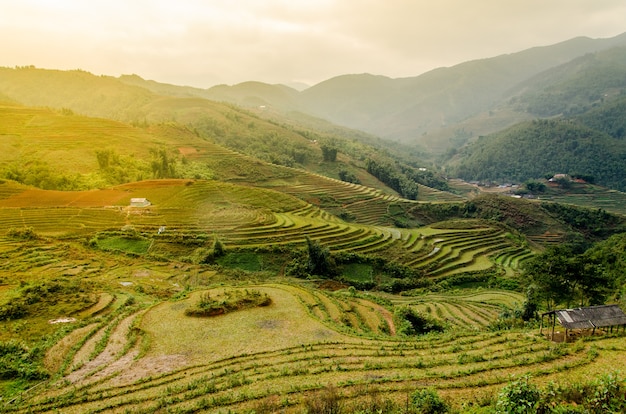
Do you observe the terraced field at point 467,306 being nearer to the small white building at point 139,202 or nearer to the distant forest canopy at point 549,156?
the small white building at point 139,202

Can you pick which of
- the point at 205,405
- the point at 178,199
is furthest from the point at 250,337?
the point at 178,199

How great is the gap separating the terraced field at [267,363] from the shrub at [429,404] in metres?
0.98

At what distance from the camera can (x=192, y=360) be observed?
12.0m

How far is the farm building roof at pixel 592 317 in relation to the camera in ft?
37.0

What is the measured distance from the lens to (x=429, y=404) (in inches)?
308

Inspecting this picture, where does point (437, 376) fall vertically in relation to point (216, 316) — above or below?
above

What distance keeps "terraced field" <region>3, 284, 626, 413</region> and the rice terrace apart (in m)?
0.07

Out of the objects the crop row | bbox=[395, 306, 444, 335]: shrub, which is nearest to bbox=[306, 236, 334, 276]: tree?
bbox=[395, 306, 444, 335]: shrub

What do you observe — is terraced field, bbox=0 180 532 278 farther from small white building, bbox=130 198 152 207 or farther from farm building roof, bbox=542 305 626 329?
farm building roof, bbox=542 305 626 329

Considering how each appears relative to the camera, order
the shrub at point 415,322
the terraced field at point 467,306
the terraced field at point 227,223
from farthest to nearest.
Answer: the terraced field at point 227,223
the terraced field at point 467,306
the shrub at point 415,322

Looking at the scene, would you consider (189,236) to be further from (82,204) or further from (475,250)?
(475,250)

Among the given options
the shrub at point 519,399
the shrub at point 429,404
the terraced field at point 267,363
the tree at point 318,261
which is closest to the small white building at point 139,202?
the tree at point 318,261

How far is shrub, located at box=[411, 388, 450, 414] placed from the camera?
7.74 meters

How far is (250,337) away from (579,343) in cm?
1170
